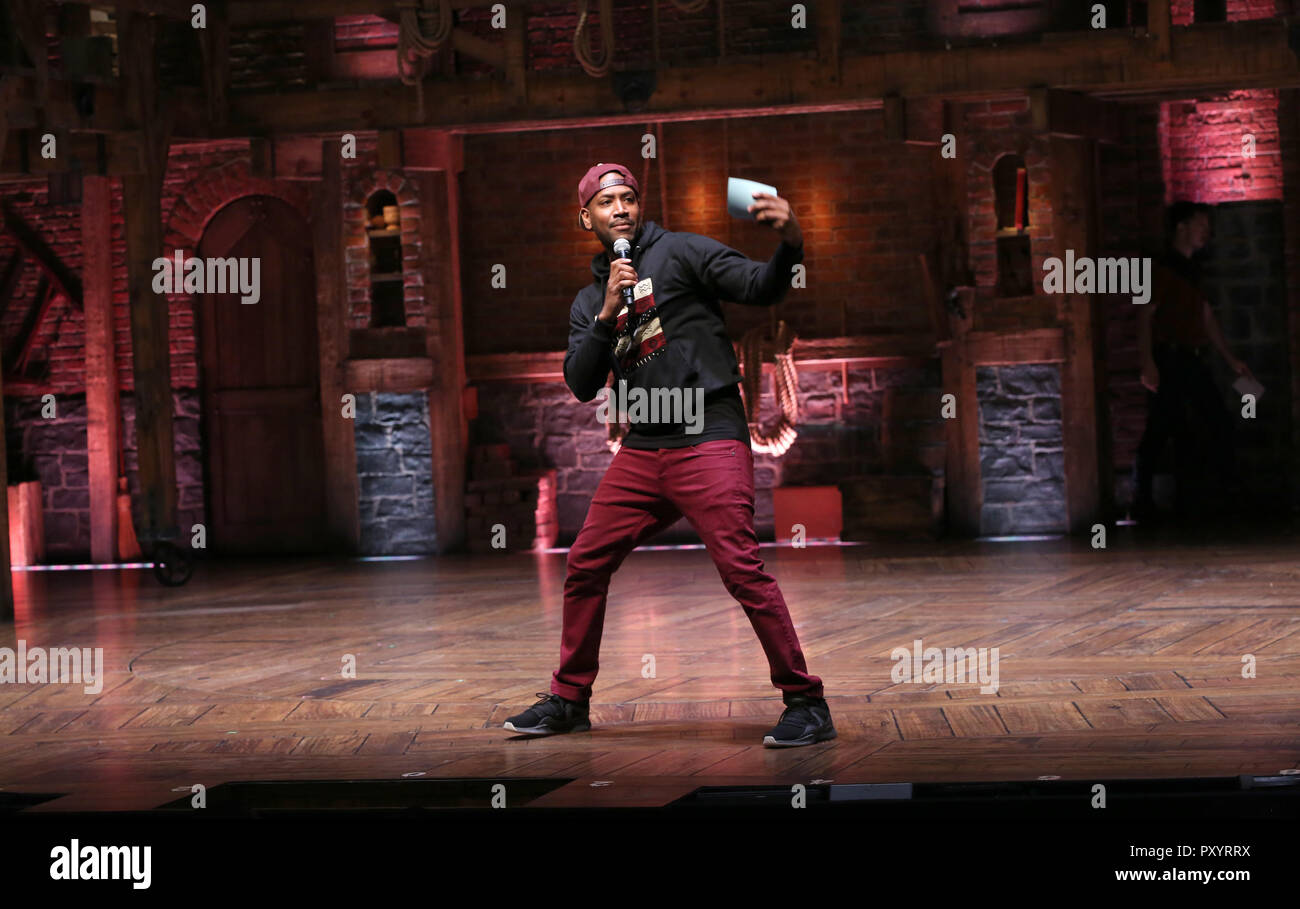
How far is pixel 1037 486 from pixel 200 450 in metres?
5.40

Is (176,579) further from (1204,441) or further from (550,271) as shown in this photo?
(1204,441)

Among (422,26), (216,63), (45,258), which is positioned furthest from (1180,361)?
(45,258)

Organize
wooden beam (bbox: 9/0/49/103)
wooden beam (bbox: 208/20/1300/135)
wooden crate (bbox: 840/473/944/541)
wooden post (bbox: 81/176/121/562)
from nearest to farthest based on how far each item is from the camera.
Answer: wooden beam (bbox: 9/0/49/103) → wooden beam (bbox: 208/20/1300/135) → wooden crate (bbox: 840/473/944/541) → wooden post (bbox: 81/176/121/562)

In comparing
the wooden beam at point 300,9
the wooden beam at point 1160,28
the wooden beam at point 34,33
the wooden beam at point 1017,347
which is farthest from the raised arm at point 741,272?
the wooden beam at point 1017,347

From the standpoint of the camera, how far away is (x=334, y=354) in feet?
35.3

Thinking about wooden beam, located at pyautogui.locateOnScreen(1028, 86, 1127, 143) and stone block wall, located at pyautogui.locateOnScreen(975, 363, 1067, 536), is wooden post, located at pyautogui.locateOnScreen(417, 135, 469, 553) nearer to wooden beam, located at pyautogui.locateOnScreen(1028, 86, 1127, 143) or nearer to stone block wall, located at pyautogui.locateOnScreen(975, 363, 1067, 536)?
stone block wall, located at pyautogui.locateOnScreen(975, 363, 1067, 536)

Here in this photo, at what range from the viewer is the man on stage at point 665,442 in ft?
14.1

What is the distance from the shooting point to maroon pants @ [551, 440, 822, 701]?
4.27 m

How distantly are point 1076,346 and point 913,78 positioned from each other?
6.06 feet

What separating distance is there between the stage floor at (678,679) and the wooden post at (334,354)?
5.08ft

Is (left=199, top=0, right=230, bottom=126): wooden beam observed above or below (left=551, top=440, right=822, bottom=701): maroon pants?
above

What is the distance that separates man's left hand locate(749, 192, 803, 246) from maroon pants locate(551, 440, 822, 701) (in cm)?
62

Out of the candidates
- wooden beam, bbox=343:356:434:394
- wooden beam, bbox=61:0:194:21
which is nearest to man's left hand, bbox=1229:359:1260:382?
wooden beam, bbox=343:356:434:394
